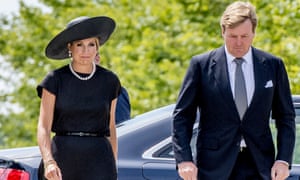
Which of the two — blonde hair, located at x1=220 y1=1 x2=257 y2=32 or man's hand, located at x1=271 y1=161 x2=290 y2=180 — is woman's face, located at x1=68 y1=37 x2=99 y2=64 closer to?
blonde hair, located at x1=220 y1=1 x2=257 y2=32

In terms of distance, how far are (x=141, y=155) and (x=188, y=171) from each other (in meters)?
1.35

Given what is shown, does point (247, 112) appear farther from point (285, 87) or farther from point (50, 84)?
point (50, 84)

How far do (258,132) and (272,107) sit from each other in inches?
7.4

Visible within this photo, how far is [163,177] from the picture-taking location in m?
7.02

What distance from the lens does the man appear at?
5973 millimetres

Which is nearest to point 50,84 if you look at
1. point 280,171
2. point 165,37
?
point 280,171

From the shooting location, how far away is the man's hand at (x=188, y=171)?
5910mm

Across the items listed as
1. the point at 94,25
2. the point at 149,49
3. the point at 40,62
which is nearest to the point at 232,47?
the point at 94,25

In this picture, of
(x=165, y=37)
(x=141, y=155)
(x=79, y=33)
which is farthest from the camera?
(x=165, y=37)

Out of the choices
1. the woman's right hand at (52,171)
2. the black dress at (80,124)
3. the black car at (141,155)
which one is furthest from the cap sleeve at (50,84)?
the black car at (141,155)

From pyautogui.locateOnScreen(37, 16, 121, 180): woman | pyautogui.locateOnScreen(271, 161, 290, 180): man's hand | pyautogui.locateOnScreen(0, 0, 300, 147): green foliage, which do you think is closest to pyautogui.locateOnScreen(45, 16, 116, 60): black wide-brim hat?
pyautogui.locateOnScreen(37, 16, 121, 180): woman

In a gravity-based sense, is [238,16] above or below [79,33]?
above

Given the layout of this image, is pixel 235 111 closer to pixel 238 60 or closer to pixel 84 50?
pixel 238 60

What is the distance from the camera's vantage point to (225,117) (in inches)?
236
